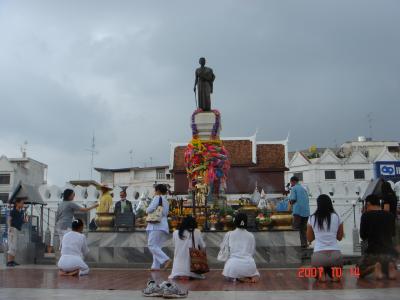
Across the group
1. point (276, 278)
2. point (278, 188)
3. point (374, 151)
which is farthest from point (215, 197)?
point (374, 151)

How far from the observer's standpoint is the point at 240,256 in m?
8.00

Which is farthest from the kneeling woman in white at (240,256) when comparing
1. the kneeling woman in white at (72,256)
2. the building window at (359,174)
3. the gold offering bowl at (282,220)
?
the building window at (359,174)

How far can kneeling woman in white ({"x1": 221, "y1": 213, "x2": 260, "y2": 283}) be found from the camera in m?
7.91

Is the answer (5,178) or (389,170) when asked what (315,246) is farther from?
(5,178)

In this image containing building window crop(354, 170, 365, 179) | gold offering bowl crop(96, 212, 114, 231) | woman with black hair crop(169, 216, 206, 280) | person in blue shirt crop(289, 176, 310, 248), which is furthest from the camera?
building window crop(354, 170, 365, 179)

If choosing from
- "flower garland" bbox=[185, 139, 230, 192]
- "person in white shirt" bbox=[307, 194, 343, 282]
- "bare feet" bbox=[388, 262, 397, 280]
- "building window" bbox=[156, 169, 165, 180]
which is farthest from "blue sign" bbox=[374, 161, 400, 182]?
"building window" bbox=[156, 169, 165, 180]

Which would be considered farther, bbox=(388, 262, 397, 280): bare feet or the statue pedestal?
the statue pedestal

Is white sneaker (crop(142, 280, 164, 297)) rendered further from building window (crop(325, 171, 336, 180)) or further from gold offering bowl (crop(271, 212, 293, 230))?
building window (crop(325, 171, 336, 180))

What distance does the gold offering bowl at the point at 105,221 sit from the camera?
40.0 feet

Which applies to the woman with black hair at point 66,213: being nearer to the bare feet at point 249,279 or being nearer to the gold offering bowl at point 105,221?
the gold offering bowl at point 105,221

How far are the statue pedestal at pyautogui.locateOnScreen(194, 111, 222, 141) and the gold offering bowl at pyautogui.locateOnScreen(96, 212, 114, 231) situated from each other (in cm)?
667

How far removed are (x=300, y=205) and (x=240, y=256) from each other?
4.19m

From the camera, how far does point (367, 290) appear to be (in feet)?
22.1

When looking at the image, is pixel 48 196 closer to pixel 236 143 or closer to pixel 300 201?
pixel 236 143
